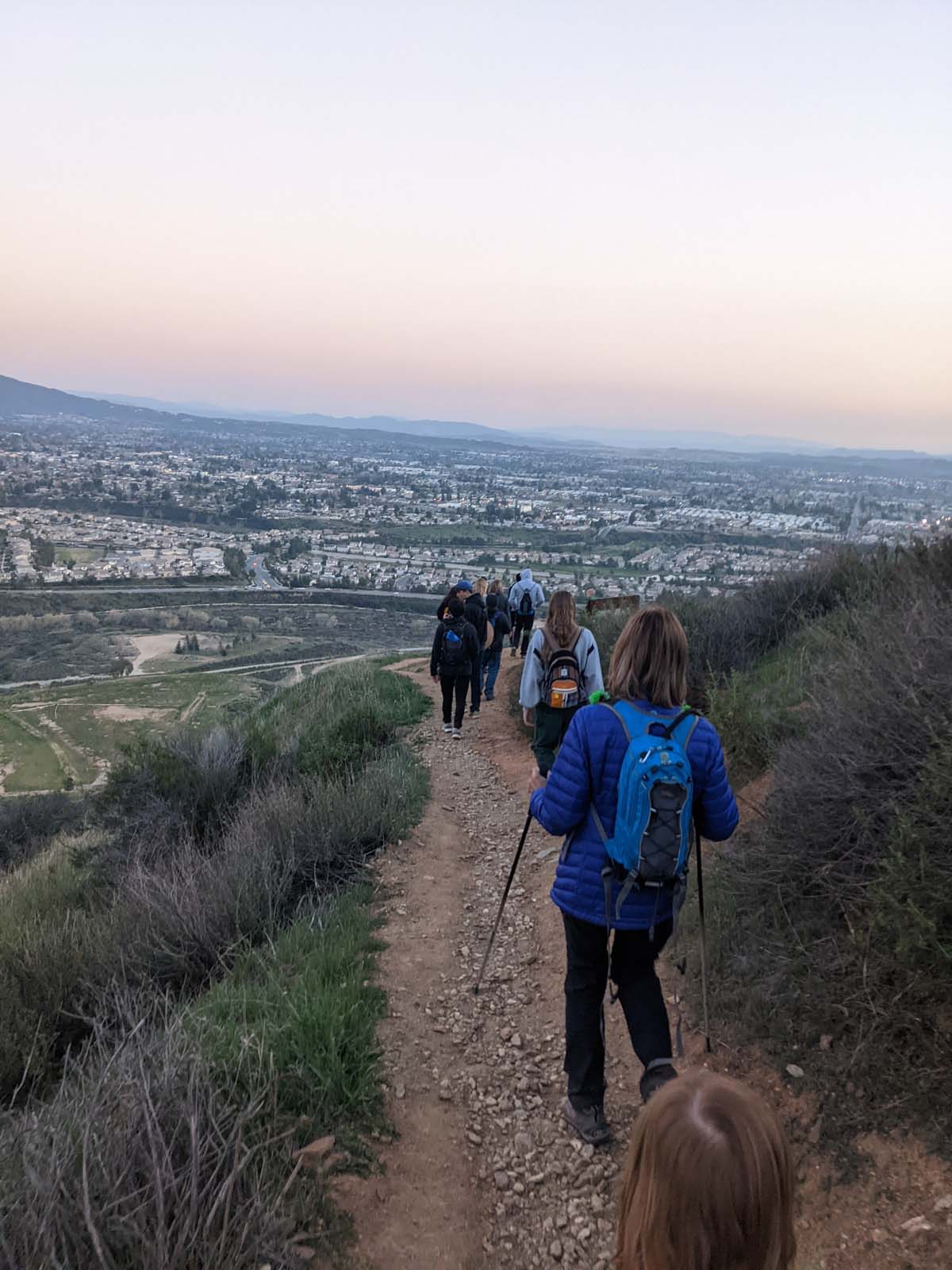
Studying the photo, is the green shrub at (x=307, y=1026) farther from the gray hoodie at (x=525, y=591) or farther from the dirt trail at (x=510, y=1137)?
the gray hoodie at (x=525, y=591)

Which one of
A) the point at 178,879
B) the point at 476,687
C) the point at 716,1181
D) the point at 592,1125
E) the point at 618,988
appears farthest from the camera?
the point at 476,687

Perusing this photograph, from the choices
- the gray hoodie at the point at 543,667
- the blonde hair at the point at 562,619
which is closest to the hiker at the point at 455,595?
the gray hoodie at the point at 543,667

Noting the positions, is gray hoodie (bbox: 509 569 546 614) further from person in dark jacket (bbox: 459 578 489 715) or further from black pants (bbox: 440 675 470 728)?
black pants (bbox: 440 675 470 728)

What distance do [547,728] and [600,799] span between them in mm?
2850

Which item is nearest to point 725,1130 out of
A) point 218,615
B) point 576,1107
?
point 576,1107

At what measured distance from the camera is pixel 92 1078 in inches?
106

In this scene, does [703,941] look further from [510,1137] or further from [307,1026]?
[307,1026]

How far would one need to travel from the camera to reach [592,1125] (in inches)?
123

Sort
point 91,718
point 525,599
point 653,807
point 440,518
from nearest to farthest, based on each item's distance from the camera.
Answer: point 653,807 → point 525,599 → point 91,718 → point 440,518

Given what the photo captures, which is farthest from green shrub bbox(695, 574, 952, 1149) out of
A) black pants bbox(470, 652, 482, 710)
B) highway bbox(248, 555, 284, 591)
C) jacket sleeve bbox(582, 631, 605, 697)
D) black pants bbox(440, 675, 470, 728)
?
highway bbox(248, 555, 284, 591)

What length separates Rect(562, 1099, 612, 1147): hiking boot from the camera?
311cm

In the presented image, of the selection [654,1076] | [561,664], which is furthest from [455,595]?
[654,1076]

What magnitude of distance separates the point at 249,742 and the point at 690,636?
5121 millimetres

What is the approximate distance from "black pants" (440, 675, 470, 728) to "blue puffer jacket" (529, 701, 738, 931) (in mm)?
5995
